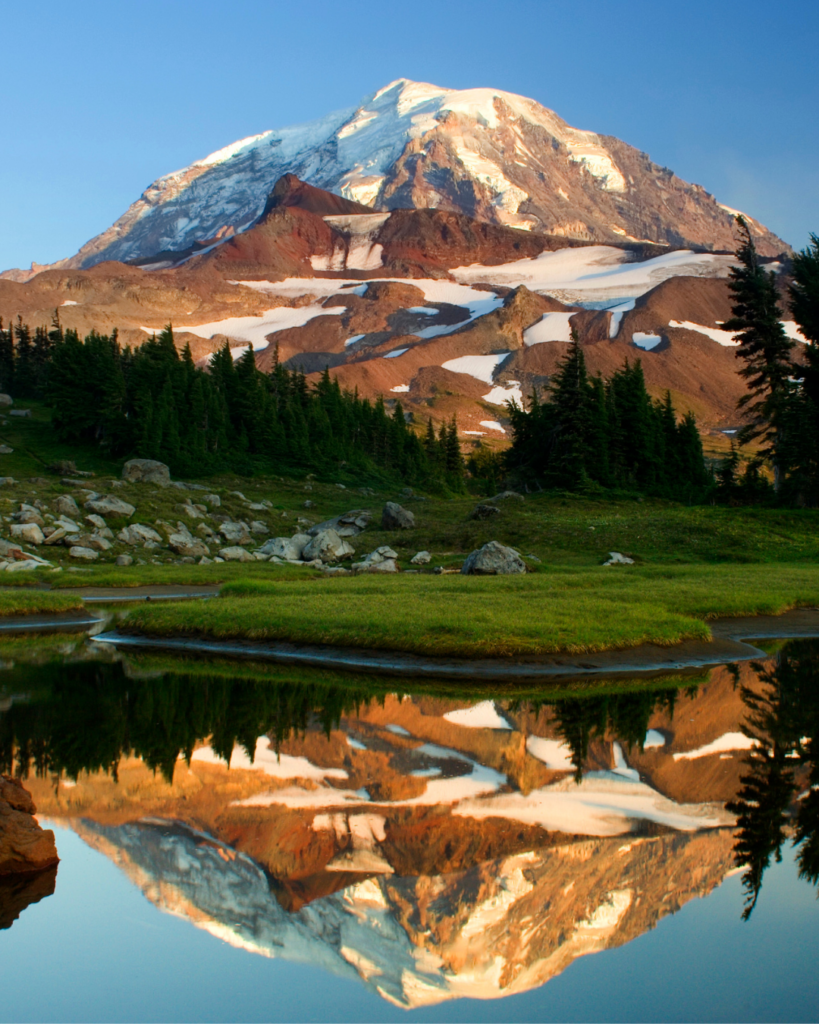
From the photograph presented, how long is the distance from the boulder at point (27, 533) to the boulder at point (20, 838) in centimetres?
3962

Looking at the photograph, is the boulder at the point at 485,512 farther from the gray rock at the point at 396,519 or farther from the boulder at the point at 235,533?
the boulder at the point at 235,533

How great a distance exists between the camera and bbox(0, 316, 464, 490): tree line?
80.9 m

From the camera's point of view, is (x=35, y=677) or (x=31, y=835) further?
(x=35, y=677)

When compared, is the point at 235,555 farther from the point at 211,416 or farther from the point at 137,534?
the point at 211,416

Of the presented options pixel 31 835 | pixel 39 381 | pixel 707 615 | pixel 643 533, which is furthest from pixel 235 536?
pixel 39 381

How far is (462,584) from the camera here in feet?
108

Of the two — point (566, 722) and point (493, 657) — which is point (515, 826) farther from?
point (493, 657)

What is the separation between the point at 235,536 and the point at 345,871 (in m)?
49.3

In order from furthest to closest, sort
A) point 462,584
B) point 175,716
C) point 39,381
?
point 39,381, point 462,584, point 175,716

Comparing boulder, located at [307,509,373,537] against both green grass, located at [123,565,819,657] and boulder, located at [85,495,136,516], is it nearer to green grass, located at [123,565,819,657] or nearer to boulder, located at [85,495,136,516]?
boulder, located at [85,495,136,516]

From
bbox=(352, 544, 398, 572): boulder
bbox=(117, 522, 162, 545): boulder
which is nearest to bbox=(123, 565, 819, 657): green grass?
bbox=(352, 544, 398, 572): boulder

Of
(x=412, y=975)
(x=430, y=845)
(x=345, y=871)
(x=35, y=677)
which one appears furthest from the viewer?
(x=35, y=677)

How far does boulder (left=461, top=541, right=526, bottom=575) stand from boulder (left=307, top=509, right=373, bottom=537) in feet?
60.2

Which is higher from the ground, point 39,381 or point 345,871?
point 39,381
